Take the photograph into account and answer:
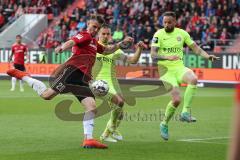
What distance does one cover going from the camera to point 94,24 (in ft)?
31.6

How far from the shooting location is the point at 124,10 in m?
37.1

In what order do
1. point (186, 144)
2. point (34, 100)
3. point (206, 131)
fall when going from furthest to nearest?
1. point (34, 100)
2. point (206, 131)
3. point (186, 144)

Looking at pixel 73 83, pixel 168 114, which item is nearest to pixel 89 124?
pixel 73 83

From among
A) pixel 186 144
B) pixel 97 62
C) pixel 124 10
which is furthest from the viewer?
pixel 124 10

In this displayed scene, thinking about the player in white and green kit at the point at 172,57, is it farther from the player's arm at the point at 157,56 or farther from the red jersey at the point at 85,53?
the red jersey at the point at 85,53

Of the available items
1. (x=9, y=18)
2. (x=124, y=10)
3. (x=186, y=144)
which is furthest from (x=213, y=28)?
(x=186, y=144)

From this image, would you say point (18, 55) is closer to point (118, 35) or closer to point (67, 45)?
point (118, 35)

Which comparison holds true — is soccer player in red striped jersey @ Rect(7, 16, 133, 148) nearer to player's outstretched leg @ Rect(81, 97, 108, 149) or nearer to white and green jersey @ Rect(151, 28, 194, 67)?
player's outstretched leg @ Rect(81, 97, 108, 149)

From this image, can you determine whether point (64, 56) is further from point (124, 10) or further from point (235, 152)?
point (235, 152)

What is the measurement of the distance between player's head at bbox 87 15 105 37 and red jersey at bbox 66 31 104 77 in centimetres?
8

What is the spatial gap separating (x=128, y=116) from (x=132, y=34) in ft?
58.7

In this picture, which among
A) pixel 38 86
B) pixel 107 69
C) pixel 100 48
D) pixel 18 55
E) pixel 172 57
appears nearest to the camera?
pixel 38 86

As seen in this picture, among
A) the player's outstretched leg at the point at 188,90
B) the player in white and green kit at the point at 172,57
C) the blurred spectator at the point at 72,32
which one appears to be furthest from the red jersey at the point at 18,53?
the player's outstretched leg at the point at 188,90

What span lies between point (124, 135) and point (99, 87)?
1.94 m
